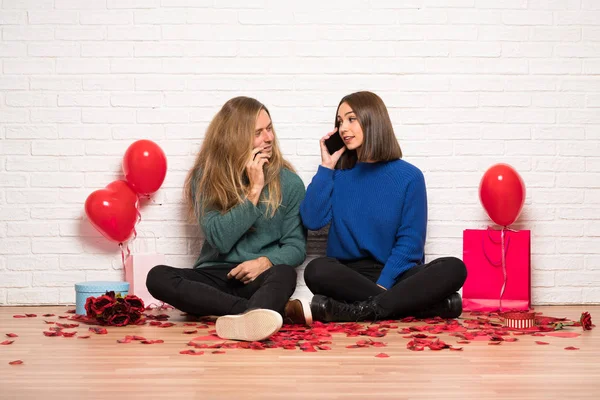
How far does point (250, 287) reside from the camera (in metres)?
3.12

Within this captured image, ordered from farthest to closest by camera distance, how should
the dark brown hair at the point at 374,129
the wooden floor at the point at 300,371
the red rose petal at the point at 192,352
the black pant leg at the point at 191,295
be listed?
the dark brown hair at the point at 374,129 → the black pant leg at the point at 191,295 → the red rose petal at the point at 192,352 → the wooden floor at the point at 300,371

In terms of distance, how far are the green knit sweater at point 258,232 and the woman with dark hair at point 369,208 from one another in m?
0.07

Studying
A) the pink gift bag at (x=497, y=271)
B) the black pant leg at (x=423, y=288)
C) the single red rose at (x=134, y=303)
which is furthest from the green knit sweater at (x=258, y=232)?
the pink gift bag at (x=497, y=271)

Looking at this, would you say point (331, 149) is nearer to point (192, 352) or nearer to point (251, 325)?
point (251, 325)

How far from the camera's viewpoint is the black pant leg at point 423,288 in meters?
3.00

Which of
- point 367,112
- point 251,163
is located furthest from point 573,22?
point 251,163

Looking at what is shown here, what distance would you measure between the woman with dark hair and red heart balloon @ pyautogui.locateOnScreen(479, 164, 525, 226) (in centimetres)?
27

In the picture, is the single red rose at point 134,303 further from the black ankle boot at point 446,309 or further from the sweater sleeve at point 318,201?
the black ankle boot at point 446,309

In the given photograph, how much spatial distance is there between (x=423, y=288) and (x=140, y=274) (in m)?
1.26

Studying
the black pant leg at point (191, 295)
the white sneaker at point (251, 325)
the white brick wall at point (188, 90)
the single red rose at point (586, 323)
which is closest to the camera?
the white sneaker at point (251, 325)

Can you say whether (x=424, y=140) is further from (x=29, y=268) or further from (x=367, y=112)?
(x=29, y=268)

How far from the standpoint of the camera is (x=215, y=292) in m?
2.94

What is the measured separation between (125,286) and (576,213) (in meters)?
2.08

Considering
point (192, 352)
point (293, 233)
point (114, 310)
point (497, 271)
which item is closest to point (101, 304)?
point (114, 310)
